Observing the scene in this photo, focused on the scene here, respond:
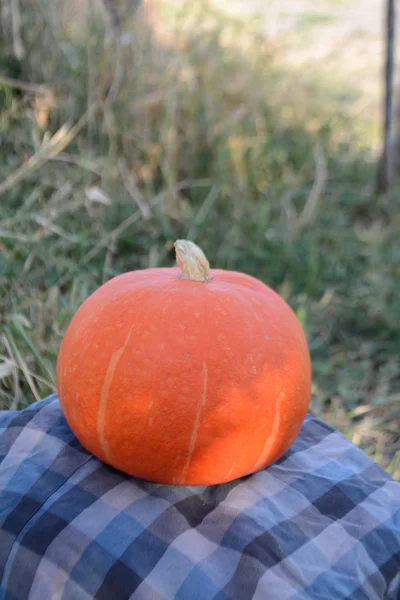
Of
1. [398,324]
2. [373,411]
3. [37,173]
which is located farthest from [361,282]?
[37,173]

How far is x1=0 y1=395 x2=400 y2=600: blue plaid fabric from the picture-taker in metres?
1.08

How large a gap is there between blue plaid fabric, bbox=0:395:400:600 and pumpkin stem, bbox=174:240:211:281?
42 centimetres

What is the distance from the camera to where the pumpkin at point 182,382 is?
1181mm

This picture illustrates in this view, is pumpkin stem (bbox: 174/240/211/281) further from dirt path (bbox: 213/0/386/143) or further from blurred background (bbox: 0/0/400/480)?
dirt path (bbox: 213/0/386/143)

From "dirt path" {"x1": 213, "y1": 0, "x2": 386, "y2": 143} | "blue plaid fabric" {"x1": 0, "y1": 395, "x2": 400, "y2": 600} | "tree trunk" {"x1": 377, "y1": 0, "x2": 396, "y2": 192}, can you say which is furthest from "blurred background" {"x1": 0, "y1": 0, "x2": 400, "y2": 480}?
"dirt path" {"x1": 213, "y1": 0, "x2": 386, "y2": 143}

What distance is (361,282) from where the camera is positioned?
3.15 metres

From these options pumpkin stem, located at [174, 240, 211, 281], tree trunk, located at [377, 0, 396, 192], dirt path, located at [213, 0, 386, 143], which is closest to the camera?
pumpkin stem, located at [174, 240, 211, 281]

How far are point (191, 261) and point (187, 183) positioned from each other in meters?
2.06

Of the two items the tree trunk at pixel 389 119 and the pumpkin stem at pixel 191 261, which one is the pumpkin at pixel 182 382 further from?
the tree trunk at pixel 389 119

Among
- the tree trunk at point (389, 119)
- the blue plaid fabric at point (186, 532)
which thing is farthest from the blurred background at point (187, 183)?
the blue plaid fabric at point (186, 532)

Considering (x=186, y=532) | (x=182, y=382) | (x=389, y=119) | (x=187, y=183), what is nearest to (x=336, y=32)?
(x=389, y=119)

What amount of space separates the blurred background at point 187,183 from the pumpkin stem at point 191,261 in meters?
0.84

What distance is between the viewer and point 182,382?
1.17 m

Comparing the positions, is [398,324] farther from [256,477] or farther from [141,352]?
[141,352]
